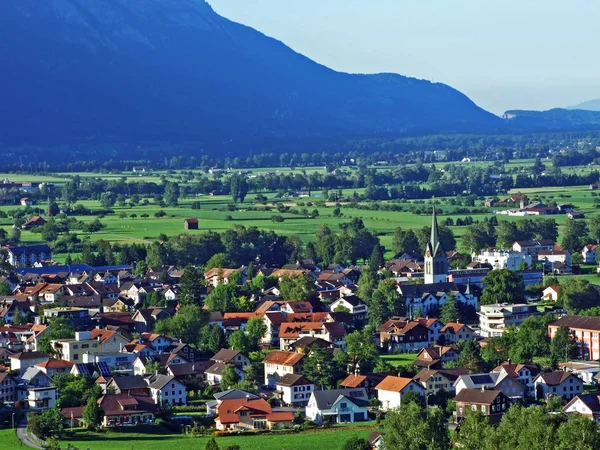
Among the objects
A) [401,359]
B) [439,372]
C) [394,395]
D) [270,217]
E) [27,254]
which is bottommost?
[270,217]

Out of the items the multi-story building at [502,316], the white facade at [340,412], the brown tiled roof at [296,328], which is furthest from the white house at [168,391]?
the multi-story building at [502,316]

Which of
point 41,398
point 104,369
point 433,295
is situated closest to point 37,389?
point 41,398

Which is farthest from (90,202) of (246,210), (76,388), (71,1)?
(71,1)

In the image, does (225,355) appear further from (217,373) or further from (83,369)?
(83,369)

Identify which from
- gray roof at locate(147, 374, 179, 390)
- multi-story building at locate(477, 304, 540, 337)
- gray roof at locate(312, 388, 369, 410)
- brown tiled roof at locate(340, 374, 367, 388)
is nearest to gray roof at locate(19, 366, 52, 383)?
gray roof at locate(147, 374, 179, 390)

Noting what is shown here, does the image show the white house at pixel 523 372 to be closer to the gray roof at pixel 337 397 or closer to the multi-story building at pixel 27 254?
the gray roof at pixel 337 397

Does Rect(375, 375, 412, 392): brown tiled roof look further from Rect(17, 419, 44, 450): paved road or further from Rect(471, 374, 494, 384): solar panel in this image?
Rect(17, 419, 44, 450): paved road
